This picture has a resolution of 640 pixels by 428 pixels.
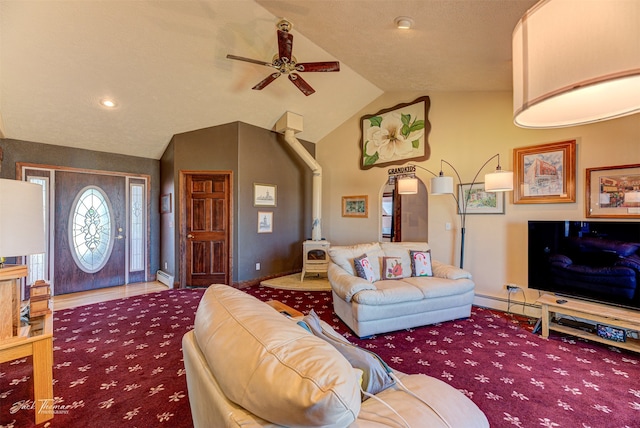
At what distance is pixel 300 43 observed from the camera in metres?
3.61

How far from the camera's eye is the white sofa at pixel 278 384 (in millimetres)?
700

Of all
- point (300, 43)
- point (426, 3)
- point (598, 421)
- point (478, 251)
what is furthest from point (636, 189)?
point (300, 43)

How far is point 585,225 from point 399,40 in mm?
2684

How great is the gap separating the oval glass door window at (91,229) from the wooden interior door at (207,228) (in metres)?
1.33

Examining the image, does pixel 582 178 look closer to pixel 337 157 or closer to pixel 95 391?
pixel 337 157

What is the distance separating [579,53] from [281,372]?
3.23 feet

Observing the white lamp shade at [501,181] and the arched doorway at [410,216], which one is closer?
the white lamp shade at [501,181]

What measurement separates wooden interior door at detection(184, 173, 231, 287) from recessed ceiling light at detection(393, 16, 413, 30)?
338 cm

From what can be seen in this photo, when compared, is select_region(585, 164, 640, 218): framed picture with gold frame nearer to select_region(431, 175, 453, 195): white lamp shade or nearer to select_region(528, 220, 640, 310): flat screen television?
select_region(528, 220, 640, 310): flat screen television

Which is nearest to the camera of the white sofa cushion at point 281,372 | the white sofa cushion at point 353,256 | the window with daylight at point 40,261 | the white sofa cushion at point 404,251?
the white sofa cushion at point 281,372

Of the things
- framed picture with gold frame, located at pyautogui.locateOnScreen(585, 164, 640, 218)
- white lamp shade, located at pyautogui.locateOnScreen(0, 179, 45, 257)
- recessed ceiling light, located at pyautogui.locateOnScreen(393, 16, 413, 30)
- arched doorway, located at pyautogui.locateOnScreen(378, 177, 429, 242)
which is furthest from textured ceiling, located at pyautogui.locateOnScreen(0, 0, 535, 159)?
arched doorway, located at pyautogui.locateOnScreen(378, 177, 429, 242)

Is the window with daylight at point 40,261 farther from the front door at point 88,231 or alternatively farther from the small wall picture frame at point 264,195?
the small wall picture frame at point 264,195

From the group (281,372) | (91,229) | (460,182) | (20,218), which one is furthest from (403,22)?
(91,229)

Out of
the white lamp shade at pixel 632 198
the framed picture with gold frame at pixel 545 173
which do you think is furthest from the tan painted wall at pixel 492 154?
the white lamp shade at pixel 632 198
